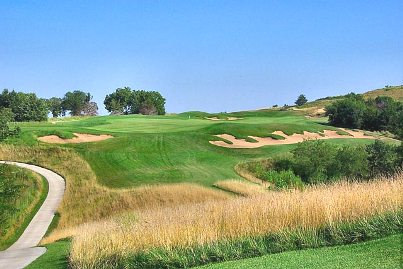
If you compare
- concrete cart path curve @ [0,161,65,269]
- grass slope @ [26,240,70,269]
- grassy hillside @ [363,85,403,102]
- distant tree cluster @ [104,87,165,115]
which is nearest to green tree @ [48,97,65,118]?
distant tree cluster @ [104,87,165,115]

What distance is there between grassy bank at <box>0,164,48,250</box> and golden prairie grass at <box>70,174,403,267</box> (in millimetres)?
17070

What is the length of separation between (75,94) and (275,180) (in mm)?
135874

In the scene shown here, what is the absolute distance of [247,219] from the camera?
1241 cm

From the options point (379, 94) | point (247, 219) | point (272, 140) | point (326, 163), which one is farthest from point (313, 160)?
point (379, 94)

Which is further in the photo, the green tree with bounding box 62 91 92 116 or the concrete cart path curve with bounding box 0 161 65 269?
the green tree with bounding box 62 91 92 116

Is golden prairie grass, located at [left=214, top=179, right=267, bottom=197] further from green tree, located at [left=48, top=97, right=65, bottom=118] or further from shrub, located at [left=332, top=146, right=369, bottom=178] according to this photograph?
green tree, located at [left=48, top=97, right=65, bottom=118]

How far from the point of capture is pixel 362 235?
10234 mm

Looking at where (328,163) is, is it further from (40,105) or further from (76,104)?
(76,104)

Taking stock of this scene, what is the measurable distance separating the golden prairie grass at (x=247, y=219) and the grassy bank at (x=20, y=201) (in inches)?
672

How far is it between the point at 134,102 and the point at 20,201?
12378 centimetres

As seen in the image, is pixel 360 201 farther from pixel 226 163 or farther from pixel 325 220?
pixel 226 163

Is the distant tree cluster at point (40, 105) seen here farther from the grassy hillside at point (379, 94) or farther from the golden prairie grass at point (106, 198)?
the grassy hillside at point (379, 94)

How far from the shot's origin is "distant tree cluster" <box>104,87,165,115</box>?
5837 inches

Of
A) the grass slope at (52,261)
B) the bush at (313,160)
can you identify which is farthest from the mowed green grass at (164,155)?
the grass slope at (52,261)
